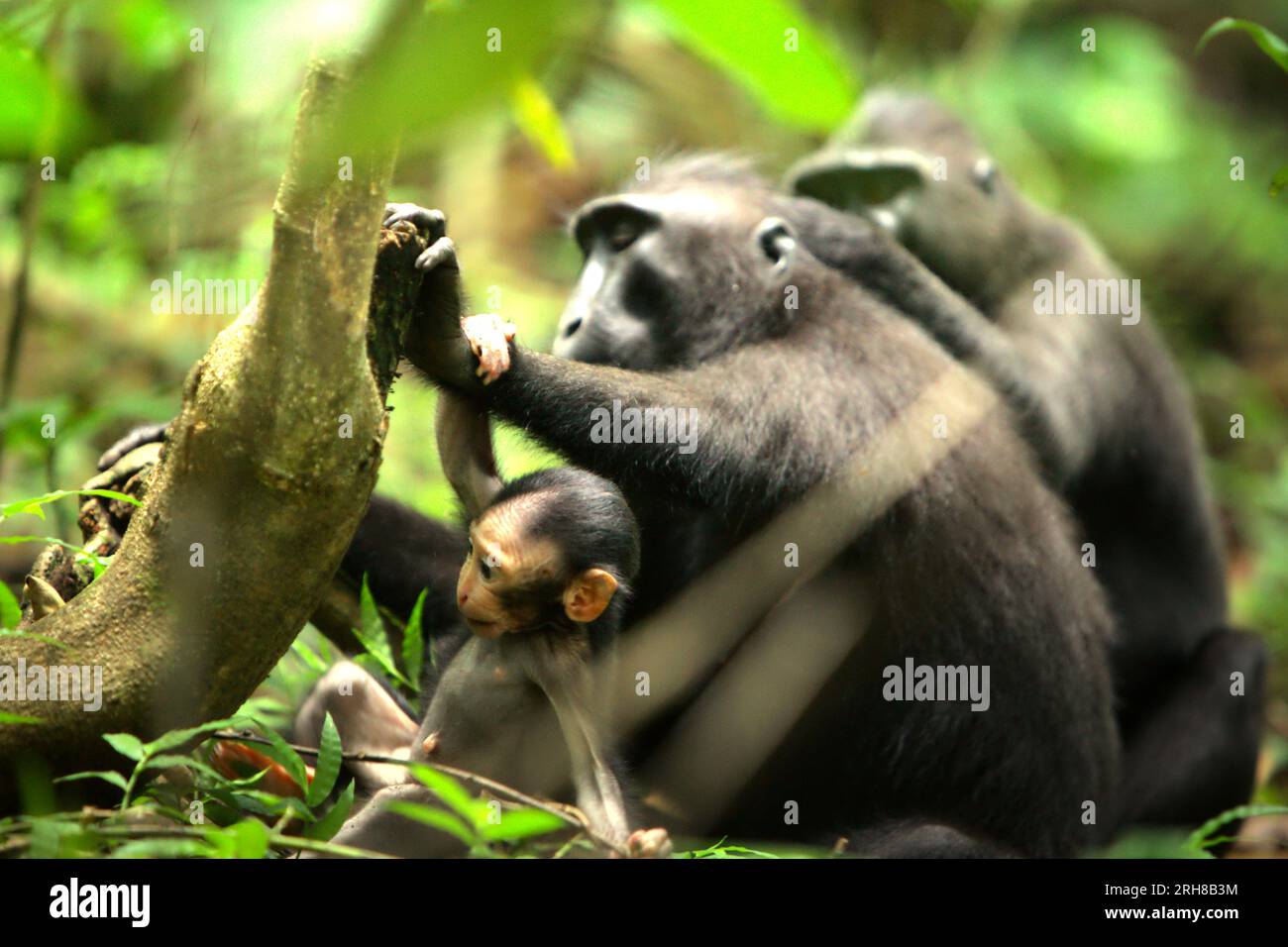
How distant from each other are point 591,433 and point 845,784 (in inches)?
66.4

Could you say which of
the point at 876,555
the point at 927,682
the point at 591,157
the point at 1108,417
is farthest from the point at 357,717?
the point at 591,157

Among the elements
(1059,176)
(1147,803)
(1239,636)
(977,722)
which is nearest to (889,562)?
(977,722)

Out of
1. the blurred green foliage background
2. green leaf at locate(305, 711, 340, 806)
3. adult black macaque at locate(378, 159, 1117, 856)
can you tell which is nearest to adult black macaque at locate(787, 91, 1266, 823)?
the blurred green foliage background

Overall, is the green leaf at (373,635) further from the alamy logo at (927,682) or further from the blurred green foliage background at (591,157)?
the alamy logo at (927,682)

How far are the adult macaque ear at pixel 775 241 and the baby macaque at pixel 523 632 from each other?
1.54 meters

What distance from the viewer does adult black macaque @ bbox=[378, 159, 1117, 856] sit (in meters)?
4.26

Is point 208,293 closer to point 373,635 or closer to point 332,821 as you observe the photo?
point 373,635

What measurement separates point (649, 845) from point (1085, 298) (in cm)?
519

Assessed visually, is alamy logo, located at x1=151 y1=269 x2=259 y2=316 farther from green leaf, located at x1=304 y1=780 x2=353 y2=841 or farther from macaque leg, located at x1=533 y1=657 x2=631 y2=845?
green leaf, located at x1=304 y1=780 x2=353 y2=841

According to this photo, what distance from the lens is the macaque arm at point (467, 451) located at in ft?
12.3

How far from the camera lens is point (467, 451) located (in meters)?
3.79
